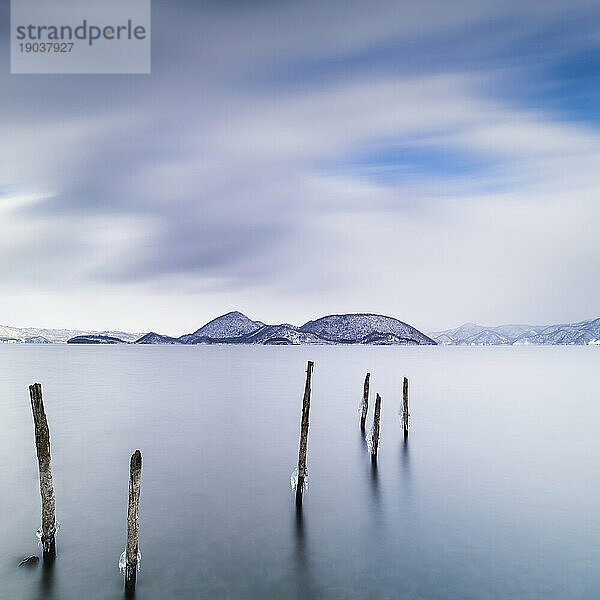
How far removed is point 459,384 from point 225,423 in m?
45.5

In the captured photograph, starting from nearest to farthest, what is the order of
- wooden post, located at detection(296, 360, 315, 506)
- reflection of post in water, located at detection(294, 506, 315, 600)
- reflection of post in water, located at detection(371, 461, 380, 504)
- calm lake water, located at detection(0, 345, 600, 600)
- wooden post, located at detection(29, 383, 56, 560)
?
reflection of post in water, located at detection(294, 506, 315, 600) → wooden post, located at detection(29, 383, 56, 560) → calm lake water, located at detection(0, 345, 600, 600) → wooden post, located at detection(296, 360, 315, 506) → reflection of post in water, located at detection(371, 461, 380, 504)

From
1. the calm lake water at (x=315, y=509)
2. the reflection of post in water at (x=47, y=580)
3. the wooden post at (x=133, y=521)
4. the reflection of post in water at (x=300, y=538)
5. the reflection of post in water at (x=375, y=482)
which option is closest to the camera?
the wooden post at (x=133, y=521)

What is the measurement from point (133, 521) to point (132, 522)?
0.04m

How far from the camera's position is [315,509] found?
731 inches

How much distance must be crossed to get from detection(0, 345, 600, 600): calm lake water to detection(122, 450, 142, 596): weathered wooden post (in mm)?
526

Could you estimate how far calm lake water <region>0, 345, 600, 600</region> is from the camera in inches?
516

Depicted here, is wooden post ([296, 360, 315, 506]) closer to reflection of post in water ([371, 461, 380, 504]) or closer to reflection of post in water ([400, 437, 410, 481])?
reflection of post in water ([371, 461, 380, 504])

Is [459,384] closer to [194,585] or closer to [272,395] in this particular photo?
[272,395]

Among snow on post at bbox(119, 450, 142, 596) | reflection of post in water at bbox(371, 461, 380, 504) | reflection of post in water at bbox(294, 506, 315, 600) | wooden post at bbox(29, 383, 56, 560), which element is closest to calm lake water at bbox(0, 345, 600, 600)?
reflection of post in water at bbox(294, 506, 315, 600)

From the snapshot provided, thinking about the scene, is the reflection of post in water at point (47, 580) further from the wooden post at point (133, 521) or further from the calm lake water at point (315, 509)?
the wooden post at point (133, 521)

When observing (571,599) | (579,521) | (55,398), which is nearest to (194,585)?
(571,599)

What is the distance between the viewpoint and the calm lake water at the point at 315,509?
43.0 feet

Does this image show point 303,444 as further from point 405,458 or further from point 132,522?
point 405,458

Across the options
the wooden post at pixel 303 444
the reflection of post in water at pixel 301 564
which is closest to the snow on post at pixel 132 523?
the reflection of post in water at pixel 301 564
